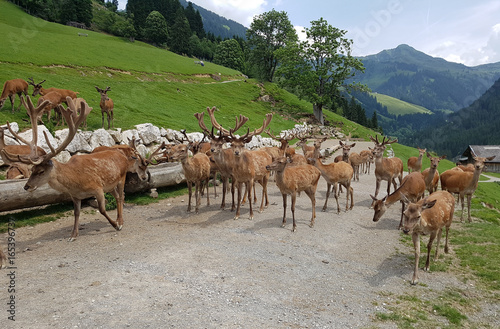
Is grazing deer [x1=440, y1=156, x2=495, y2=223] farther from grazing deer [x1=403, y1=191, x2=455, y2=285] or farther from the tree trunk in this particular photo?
the tree trunk

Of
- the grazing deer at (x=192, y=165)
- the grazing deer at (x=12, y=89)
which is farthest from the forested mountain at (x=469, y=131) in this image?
the grazing deer at (x=12, y=89)

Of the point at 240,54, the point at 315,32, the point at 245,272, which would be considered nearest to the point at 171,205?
the point at 245,272

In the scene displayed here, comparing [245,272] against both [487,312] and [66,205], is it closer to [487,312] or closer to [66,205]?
[487,312]

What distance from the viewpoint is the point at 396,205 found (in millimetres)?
14023

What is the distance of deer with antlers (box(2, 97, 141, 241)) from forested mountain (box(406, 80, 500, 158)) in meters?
135

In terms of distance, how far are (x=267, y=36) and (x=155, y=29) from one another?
33846 millimetres

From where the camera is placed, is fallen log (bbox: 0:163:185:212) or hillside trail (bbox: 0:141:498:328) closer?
hillside trail (bbox: 0:141:498:328)

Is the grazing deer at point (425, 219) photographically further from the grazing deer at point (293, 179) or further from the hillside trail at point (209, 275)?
the grazing deer at point (293, 179)

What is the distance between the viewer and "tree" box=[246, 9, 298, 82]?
7156cm

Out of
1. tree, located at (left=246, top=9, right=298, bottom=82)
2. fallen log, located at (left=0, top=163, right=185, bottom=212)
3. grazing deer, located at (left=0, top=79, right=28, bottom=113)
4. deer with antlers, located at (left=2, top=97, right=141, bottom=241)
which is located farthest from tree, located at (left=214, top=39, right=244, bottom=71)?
deer with antlers, located at (left=2, top=97, right=141, bottom=241)

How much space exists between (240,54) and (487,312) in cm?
9051

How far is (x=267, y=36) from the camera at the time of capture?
73625 mm

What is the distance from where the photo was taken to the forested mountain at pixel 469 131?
439 ft

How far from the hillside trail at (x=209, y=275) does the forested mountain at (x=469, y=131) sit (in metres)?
131
